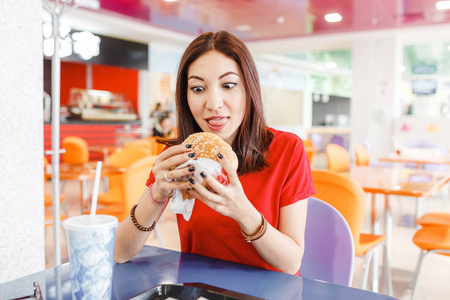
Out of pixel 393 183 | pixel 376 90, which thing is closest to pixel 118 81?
pixel 376 90

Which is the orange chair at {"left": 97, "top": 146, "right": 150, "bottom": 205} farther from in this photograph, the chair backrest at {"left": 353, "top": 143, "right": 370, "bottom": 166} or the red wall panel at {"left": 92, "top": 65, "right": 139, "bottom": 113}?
the red wall panel at {"left": 92, "top": 65, "right": 139, "bottom": 113}

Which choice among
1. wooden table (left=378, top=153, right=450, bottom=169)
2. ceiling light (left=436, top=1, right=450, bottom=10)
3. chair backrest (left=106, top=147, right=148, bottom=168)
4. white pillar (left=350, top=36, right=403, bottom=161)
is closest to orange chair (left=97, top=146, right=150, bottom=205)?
chair backrest (left=106, top=147, right=148, bottom=168)

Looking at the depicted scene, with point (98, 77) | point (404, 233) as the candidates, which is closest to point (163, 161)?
point (404, 233)

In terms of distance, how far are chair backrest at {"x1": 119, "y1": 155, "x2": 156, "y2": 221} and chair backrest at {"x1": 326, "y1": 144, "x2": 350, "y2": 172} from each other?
221 centimetres

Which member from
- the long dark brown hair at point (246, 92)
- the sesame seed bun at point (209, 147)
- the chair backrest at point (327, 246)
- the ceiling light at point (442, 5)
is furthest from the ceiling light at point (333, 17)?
the sesame seed bun at point (209, 147)

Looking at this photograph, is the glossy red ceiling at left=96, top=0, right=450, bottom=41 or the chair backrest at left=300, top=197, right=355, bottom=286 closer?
the chair backrest at left=300, top=197, right=355, bottom=286

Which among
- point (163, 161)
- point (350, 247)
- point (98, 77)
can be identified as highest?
point (98, 77)

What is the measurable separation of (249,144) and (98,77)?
10713mm

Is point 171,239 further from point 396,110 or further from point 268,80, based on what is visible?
point 268,80

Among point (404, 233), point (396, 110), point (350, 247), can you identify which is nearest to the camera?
point (350, 247)

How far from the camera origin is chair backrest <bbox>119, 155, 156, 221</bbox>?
257 centimetres

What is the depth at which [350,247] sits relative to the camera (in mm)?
1436

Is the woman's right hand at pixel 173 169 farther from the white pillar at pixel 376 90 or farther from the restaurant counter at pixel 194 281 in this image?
the white pillar at pixel 376 90

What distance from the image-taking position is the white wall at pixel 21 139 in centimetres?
131
